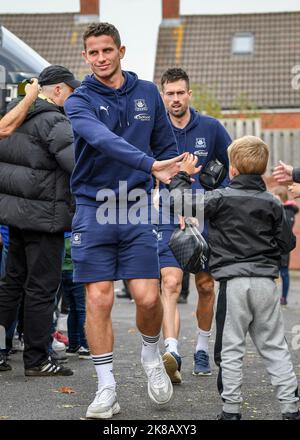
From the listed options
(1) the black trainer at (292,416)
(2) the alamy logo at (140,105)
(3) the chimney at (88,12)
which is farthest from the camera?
(3) the chimney at (88,12)

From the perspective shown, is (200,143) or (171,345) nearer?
(171,345)

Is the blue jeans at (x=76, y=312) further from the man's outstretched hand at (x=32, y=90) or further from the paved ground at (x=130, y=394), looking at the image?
the man's outstretched hand at (x=32, y=90)

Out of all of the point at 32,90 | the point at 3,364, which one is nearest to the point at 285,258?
the point at 3,364

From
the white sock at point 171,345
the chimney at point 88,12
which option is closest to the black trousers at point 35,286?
the white sock at point 171,345

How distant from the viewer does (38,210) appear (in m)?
7.51

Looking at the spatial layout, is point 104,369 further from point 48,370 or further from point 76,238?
point 48,370

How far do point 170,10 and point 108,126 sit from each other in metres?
36.3

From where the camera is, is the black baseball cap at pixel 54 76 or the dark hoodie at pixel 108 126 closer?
the dark hoodie at pixel 108 126

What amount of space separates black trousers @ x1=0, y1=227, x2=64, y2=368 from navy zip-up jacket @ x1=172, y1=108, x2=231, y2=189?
1216 mm

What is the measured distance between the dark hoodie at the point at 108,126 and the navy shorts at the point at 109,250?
168 mm

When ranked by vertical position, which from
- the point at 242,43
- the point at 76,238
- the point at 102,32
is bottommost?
the point at 76,238

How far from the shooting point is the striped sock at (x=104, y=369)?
5895 millimetres

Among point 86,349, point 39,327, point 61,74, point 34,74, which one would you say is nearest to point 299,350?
point 86,349

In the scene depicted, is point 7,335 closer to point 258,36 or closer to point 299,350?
point 299,350
